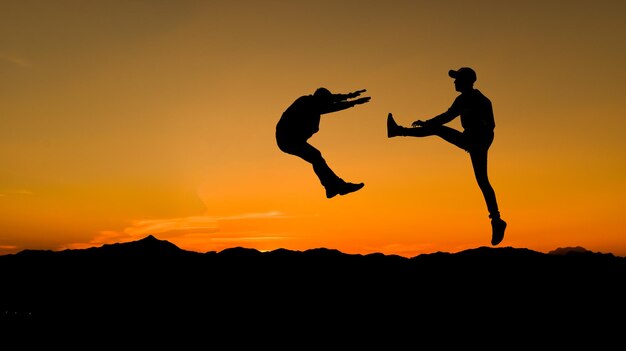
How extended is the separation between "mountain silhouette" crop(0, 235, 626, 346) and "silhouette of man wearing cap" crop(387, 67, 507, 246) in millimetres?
1850

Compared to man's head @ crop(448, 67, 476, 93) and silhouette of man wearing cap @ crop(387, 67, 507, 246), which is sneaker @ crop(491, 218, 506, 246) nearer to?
silhouette of man wearing cap @ crop(387, 67, 507, 246)

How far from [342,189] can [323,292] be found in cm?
223

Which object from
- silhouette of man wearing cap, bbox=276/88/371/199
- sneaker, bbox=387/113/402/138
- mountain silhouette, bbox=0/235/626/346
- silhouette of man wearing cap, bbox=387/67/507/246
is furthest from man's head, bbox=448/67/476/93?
mountain silhouette, bbox=0/235/626/346

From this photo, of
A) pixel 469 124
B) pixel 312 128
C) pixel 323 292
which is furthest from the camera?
pixel 312 128

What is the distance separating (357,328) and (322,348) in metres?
0.71

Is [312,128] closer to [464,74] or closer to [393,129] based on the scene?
[393,129]

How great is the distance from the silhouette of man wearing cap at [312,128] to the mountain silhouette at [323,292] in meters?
1.49

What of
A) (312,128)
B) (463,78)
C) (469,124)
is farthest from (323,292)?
(463,78)

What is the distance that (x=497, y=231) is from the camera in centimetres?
941

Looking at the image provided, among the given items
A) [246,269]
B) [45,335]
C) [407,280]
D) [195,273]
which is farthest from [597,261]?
[45,335]

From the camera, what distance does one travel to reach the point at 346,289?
27.8 ft

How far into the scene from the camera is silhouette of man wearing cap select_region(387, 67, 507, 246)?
28.9ft

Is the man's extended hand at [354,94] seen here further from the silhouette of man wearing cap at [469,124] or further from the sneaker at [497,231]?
the sneaker at [497,231]

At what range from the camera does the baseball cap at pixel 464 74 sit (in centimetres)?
889
